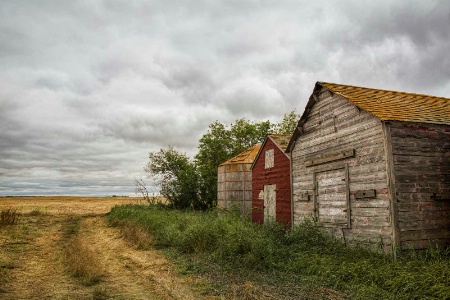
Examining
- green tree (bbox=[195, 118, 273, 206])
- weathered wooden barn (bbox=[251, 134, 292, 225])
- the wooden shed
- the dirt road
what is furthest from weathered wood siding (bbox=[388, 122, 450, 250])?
green tree (bbox=[195, 118, 273, 206])

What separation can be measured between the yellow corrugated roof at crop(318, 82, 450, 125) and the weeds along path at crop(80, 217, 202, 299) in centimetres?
694

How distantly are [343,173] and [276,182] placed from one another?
19.8 ft

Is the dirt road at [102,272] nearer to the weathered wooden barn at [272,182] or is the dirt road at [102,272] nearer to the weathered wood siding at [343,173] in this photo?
the weathered wood siding at [343,173]

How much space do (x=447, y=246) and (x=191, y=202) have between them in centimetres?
2039

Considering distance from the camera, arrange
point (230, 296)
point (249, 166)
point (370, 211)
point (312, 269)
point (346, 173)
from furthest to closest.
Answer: point (249, 166)
point (346, 173)
point (370, 211)
point (312, 269)
point (230, 296)

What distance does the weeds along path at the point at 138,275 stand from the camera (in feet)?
21.3

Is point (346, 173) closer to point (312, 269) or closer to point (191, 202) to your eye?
point (312, 269)

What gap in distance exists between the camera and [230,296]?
618 centimetres

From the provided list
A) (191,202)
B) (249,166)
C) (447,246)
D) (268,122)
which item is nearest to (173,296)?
(447,246)

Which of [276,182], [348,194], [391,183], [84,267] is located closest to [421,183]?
[391,183]

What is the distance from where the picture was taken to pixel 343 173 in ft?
36.3

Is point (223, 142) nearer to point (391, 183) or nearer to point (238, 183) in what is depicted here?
point (238, 183)

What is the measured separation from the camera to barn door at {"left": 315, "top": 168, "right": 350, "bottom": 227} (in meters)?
10.9

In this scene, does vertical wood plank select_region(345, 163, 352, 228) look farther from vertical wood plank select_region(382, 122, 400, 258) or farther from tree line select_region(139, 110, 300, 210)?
tree line select_region(139, 110, 300, 210)
